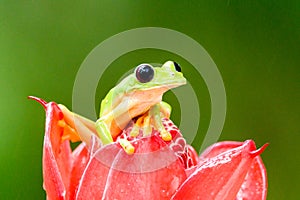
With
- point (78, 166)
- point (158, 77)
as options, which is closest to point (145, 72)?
point (158, 77)

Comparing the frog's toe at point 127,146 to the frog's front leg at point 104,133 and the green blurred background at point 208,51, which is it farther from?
the green blurred background at point 208,51

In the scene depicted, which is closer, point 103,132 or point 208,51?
point 103,132

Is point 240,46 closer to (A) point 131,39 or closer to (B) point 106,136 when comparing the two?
(A) point 131,39

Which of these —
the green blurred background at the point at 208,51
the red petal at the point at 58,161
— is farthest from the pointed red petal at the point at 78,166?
the green blurred background at the point at 208,51

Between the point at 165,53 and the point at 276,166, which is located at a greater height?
the point at 165,53

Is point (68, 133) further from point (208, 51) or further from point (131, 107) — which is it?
point (208, 51)

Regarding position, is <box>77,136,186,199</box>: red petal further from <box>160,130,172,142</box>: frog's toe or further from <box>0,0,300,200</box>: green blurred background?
<box>0,0,300,200</box>: green blurred background

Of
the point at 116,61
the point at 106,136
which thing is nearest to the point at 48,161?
the point at 106,136

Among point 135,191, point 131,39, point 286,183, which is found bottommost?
point 286,183
